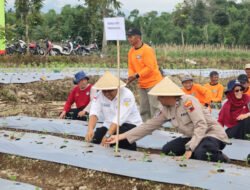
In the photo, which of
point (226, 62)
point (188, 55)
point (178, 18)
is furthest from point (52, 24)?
point (226, 62)

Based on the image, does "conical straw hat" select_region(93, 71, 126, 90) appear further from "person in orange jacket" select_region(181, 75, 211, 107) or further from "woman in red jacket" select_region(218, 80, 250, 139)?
"person in orange jacket" select_region(181, 75, 211, 107)

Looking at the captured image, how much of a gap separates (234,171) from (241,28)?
2610cm

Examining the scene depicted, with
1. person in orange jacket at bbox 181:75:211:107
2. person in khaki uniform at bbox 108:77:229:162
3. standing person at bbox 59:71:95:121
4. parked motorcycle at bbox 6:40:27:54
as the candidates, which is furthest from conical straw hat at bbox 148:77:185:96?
parked motorcycle at bbox 6:40:27:54

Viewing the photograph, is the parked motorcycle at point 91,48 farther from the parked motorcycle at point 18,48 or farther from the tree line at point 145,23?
the parked motorcycle at point 18,48

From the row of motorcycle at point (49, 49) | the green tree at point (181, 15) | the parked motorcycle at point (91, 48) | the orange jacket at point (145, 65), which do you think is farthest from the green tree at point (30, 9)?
the orange jacket at point (145, 65)

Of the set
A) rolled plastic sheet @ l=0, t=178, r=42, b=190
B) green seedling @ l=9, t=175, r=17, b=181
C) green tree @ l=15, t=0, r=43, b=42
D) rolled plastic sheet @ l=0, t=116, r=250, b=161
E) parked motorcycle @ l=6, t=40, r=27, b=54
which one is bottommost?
green seedling @ l=9, t=175, r=17, b=181

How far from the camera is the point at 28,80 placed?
32.2 feet

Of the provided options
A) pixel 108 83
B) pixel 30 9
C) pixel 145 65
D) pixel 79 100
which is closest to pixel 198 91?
pixel 145 65

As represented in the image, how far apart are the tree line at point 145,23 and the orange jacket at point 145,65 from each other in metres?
11.0

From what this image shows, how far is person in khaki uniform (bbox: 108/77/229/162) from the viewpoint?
3.99 meters

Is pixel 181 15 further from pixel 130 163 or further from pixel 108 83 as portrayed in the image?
pixel 130 163

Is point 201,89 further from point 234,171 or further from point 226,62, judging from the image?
point 226,62

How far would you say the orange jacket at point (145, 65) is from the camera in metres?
5.91

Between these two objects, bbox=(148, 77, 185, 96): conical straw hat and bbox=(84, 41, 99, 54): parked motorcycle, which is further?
bbox=(84, 41, 99, 54): parked motorcycle
